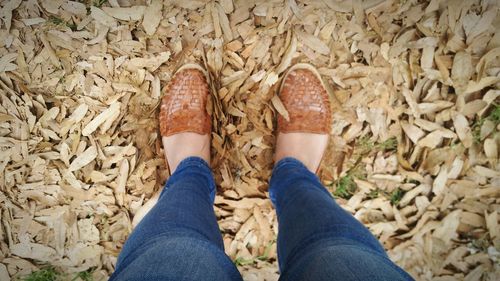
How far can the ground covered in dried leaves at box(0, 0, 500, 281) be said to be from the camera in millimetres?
1118

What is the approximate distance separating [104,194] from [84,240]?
0.56 ft

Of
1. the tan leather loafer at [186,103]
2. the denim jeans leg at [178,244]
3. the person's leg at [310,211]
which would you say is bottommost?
the denim jeans leg at [178,244]

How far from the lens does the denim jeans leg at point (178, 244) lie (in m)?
Answer: 0.63

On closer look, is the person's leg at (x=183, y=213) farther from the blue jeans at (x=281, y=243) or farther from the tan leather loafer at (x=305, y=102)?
the tan leather loafer at (x=305, y=102)

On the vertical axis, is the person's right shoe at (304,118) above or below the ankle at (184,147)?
above

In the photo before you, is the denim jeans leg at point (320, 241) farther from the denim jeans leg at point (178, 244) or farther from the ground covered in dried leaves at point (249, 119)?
the ground covered in dried leaves at point (249, 119)

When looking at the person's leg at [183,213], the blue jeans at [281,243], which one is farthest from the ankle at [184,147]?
the blue jeans at [281,243]

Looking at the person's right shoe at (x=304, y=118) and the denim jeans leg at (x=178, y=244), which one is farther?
the person's right shoe at (x=304, y=118)

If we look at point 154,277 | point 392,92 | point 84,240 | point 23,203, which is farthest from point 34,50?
point 392,92

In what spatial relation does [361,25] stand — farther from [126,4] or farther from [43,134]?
[43,134]

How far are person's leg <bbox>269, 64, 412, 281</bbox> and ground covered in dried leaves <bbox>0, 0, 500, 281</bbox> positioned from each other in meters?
0.06

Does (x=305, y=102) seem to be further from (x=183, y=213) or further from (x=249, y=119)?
(x=183, y=213)

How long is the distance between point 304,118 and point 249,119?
19 centimetres

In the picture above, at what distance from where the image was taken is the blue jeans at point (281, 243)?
24.8 inches
